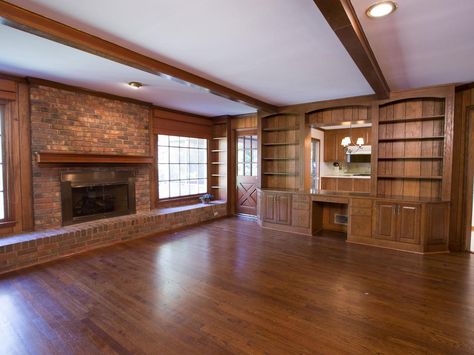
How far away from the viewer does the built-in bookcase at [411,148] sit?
4.27 metres

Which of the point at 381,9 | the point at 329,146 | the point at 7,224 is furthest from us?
the point at 329,146

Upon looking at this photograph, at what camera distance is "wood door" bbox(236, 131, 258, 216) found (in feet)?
21.4

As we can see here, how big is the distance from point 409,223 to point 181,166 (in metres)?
4.71

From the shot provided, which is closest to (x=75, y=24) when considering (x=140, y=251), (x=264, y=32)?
(x=264, y=32)

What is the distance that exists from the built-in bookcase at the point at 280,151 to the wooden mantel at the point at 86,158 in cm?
256

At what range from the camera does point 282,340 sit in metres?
2.06

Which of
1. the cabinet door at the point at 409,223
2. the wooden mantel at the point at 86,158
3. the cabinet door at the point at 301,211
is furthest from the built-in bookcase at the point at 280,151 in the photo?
the wooden mantel at the point at 86,158

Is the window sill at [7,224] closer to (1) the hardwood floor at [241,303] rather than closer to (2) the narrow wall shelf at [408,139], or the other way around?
(1) the hardwood floor at [241,303]

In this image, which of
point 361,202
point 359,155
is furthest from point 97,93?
point 359,155

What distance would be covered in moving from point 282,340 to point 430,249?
→ 10.8ft

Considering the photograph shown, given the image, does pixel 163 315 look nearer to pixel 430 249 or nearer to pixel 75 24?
pixel 75 24

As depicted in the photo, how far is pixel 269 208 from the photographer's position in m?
5.48

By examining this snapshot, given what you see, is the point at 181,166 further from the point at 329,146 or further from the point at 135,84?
the point at 329,146

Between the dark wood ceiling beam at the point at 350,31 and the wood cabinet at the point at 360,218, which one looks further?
the wood cabinet at the point at 360,218
